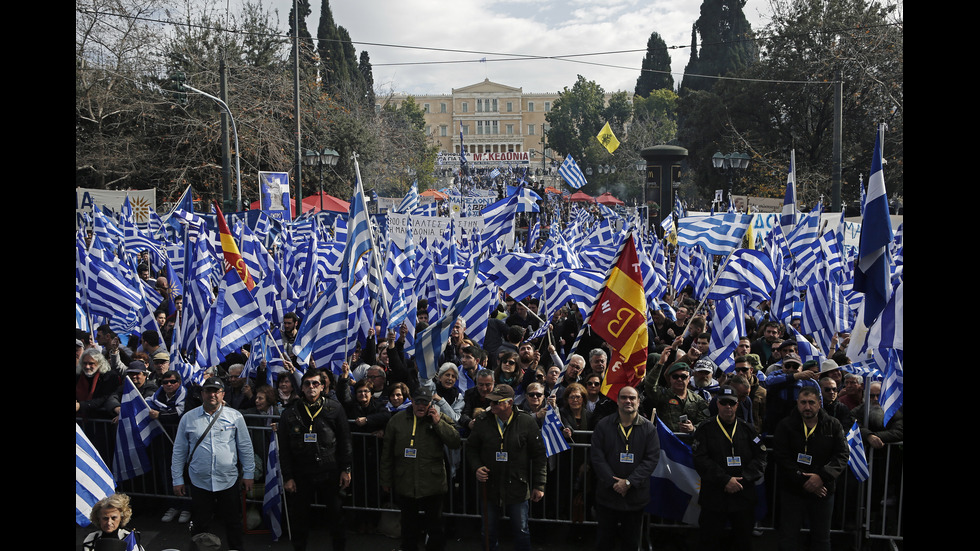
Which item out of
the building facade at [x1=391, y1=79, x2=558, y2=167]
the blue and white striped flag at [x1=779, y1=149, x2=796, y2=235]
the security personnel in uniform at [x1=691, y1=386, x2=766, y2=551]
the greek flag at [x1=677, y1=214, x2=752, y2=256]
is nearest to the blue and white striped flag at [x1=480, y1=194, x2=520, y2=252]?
the greek flag at [x1=677, y1=214, x2=752, y2=256]

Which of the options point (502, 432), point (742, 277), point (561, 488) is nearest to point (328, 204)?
point (742, 277)

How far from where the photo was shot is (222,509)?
6242mm

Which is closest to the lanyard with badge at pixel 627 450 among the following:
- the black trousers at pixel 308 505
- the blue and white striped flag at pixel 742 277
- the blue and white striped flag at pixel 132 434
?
the black trousers at pixel 308 505

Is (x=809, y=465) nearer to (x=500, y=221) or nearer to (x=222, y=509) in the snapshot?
(x=222, y=509)

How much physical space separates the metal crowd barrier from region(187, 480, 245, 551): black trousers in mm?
582

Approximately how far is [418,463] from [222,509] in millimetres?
1552

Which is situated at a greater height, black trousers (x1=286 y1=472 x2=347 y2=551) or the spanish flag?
the spanish flag

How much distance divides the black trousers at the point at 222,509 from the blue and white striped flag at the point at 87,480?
1312mm

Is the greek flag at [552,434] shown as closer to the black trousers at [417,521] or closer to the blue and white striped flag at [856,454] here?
the black trousers at [417,521]

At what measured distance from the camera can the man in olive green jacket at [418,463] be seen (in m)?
6.12

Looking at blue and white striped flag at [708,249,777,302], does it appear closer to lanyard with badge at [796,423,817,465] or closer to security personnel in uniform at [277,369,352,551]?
lanyard with badge at [796,423,817,465]

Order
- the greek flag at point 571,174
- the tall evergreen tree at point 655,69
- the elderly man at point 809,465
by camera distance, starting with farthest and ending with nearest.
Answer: the tall evergreen tree at point 655,69 → the greek flag at point 571,174 → the elderly man at point 809,465

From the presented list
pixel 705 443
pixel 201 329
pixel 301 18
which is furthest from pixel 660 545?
pixel 301 18

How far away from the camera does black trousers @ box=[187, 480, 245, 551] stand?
20.3ft
